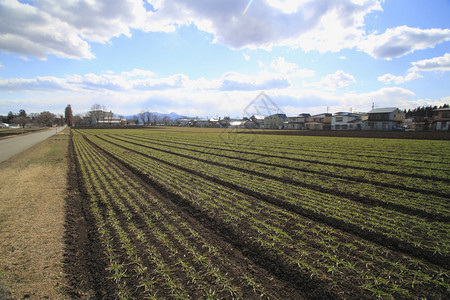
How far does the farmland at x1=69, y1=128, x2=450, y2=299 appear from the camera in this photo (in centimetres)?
458

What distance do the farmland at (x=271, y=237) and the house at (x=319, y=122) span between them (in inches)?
3183

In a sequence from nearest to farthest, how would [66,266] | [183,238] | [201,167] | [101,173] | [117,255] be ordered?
[66,266] → [117,255] → [183,238] → [101,173] → [201,167]

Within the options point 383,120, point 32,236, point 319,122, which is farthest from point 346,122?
point 32,236

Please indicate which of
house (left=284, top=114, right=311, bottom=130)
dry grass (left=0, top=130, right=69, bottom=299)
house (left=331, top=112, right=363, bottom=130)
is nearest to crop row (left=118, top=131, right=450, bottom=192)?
dry grass (left=0, top=130, right=69, bottom=299)

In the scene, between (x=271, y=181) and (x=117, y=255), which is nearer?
(x=117, y=255)

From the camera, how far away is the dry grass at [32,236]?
186 inches

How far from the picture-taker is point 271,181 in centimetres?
1232

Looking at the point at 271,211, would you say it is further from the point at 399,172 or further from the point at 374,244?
the point at 399,172

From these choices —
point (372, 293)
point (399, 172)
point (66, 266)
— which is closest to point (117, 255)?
point (66, 266)

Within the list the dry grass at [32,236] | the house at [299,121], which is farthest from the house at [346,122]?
the dry grass at [32,236]

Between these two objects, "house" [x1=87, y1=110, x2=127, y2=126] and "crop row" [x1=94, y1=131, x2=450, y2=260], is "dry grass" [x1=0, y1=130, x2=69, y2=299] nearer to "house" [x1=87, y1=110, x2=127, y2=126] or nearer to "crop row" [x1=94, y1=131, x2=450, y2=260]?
"crop row" [x1=94, y1=131, x2=450, y2=260]

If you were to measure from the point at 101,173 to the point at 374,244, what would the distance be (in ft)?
51.5

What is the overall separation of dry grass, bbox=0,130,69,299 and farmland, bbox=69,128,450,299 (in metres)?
0.87

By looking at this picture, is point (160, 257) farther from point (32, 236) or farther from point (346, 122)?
point (346, 122)
